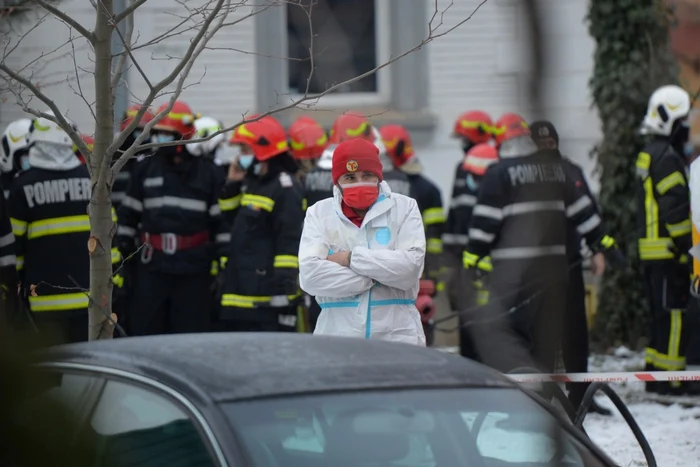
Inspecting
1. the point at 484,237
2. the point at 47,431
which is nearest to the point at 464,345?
the point at 484,237

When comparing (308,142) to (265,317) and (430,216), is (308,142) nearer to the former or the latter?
(430,216)

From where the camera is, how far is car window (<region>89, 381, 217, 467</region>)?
301 cm

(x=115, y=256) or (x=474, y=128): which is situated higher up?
(x=474, y=128)

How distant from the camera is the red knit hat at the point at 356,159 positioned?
5.50m

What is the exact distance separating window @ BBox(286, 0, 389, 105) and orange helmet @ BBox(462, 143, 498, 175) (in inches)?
53.4

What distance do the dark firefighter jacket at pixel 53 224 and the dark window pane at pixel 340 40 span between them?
360cm

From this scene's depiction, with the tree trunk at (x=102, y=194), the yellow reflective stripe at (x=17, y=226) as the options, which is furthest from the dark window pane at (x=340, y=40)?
the tree trunk at (x=102, y=194)

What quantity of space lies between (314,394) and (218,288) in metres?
5.86

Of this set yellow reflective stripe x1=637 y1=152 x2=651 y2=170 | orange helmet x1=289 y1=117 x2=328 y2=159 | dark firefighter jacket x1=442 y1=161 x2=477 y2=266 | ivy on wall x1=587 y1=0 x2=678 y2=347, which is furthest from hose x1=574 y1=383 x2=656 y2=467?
orange helmet x1=289 y1=117 x2=328 y2=159

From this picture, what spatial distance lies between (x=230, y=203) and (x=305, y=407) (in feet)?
19.1

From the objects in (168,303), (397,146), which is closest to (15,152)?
(168,303)

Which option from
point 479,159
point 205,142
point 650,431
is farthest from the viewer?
point 479,159

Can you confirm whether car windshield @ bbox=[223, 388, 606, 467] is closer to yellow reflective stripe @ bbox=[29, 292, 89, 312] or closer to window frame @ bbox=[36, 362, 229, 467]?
window frame @ bbox=[36, 362, 229, 467]

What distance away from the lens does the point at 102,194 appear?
5.19 meters
